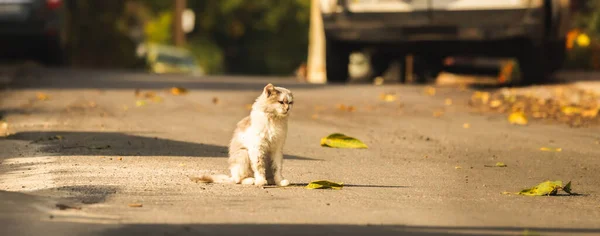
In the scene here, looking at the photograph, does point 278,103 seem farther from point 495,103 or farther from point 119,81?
point 119,81

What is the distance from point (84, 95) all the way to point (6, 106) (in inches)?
89.7

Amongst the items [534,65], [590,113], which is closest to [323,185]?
[590,113]

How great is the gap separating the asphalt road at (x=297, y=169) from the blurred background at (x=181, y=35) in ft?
27.7

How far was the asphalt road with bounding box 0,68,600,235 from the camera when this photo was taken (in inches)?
288

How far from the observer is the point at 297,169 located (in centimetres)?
1038

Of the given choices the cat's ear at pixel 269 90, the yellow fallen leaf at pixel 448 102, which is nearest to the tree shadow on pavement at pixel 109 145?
the cat's ear at pixel 269 90

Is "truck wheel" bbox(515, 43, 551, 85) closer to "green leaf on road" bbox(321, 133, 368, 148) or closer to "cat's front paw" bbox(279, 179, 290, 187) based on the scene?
"green leaf on road" bbox(321, 133, 368, 148)

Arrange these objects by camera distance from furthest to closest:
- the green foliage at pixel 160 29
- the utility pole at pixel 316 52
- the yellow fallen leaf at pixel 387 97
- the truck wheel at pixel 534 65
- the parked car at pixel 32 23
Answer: the green foliage at pixel 160 29 < the utility pole at pixel 316 52 < the parked car at pixel 32 23 < the truck wheel at pixel 534 65 < the yellow fallen leaf at pixel 387 97

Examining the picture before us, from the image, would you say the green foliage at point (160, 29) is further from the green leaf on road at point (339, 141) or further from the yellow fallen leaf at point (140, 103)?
the green leaf on road at point (339, 141)

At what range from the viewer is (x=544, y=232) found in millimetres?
7152

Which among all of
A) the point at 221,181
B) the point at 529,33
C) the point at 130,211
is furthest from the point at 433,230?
the point at 529,33

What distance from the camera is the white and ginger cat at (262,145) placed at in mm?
9023

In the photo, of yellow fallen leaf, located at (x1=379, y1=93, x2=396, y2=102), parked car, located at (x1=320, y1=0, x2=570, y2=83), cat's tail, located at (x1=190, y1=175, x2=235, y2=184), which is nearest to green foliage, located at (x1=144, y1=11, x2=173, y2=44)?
parked car, located at (x1=320, y1=0, x2=570, y2=83)

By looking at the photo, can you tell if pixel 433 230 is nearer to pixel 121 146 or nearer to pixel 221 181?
pixel 221 181
